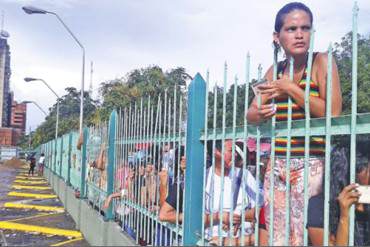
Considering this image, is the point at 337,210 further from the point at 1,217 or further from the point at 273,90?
the point at 1,217

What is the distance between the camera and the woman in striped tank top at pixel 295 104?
233cm

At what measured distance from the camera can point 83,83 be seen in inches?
710

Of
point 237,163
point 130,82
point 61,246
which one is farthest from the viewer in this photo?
point 130,82

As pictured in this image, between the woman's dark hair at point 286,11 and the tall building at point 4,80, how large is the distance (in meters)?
127

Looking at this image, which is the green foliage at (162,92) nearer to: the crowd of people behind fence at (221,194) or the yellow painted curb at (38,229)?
the crowd of people behind fence at (221,194)

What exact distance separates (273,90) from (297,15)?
0.50 metres

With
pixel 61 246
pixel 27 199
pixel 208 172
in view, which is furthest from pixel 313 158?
Answer: pixel 27 199

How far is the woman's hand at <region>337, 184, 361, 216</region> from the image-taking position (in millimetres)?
1968

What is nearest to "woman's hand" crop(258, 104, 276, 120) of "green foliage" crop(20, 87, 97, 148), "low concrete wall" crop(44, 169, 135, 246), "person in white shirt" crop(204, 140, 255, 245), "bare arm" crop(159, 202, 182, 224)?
"person in white shirt" crop(204, 140, 255, 245)

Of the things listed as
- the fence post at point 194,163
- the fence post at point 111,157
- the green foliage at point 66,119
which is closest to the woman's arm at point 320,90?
the fence post at point 194,163

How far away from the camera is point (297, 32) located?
8.61 ft

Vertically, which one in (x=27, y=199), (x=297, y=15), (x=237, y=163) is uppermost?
(x=297, y=15)

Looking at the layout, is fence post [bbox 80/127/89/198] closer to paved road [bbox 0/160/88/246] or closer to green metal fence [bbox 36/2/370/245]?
paved road [bbox 0/160/88/246]

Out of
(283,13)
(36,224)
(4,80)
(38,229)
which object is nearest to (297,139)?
(283,13)
